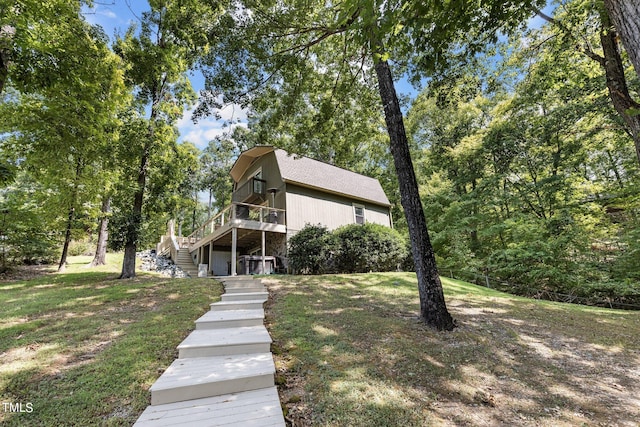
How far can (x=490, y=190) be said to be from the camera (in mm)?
14242

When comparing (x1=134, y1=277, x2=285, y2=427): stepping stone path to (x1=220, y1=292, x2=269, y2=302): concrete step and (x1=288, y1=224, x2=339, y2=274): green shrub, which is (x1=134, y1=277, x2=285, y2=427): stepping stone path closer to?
(x1=220, y1=292, x2=269, y2=302): concrete step

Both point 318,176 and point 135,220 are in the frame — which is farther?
point 318,176

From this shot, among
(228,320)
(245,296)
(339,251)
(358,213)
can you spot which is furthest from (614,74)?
(358,213)

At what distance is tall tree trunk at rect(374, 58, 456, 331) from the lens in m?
4.36

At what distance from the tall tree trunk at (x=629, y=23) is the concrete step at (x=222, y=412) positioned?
3.89 meters

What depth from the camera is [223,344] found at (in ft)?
11.0

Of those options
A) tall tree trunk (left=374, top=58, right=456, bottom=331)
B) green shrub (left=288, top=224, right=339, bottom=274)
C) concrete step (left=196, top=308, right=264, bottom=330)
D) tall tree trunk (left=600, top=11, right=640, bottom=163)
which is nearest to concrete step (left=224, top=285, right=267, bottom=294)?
concrete step (left=196, top=308, right=264, bottom=330)

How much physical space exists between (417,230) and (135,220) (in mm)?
8855

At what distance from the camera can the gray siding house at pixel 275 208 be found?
12336 mm

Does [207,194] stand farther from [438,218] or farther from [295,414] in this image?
[295,414]

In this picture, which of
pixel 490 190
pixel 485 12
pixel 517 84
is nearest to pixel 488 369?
pixel 485 12

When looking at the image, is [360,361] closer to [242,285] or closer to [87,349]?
[87,349]

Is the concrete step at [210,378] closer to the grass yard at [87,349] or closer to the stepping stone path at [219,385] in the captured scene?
the stepping stone path at [219,385]

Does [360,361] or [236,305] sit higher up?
[236,305]
